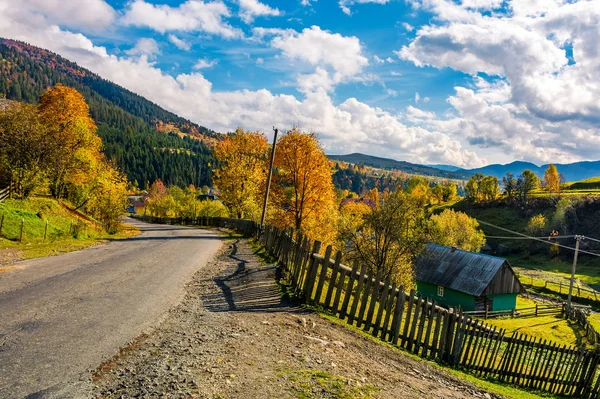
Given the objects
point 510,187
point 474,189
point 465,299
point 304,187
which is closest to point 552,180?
point 510,187

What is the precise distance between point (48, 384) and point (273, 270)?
34.0 ft

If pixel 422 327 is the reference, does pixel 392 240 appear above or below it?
above

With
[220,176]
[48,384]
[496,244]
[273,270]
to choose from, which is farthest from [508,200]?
[48,384]

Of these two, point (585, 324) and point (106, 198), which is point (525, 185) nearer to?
point (585, 324)

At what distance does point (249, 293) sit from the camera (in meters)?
11.4

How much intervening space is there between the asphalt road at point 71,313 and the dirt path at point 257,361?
1.59 ft

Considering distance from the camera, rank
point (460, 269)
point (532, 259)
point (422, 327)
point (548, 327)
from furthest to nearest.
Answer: point (532, 259) < point (460, 269) < point (548, 327) < point (422, 327)

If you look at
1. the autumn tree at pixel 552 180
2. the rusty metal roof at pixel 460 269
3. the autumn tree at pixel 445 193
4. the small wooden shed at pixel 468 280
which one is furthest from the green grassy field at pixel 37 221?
the autumn tree at pixel 445 193

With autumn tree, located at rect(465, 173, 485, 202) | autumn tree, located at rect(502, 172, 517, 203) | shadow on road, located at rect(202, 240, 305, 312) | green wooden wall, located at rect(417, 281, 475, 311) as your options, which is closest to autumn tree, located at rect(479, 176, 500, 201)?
autumn tree, located at rect(465, 173, 485, 202)

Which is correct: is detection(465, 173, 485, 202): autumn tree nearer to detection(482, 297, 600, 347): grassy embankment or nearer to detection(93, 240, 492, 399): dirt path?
detection(482, 297, 600, 347): grassy embankment

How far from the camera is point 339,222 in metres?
28.1

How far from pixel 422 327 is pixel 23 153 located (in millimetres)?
31169

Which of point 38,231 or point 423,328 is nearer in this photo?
point 423,328

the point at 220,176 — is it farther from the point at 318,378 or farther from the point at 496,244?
the point at 496,244
